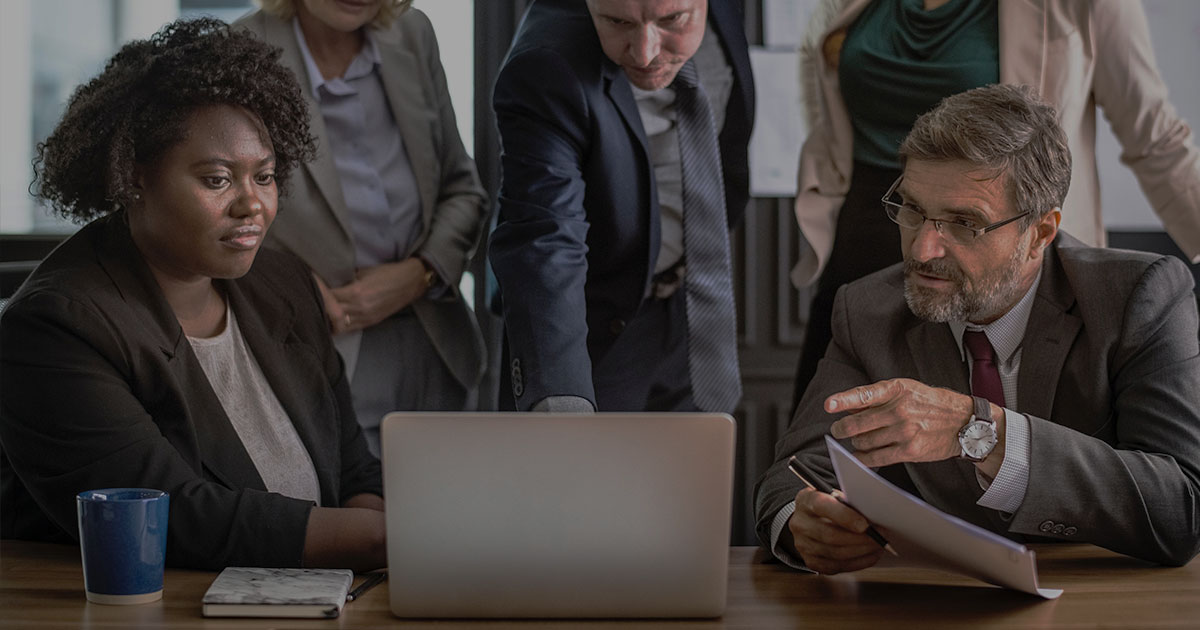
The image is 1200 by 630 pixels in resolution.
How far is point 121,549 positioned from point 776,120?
8.20ft

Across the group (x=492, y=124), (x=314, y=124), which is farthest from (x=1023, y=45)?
(x=314, y=124)

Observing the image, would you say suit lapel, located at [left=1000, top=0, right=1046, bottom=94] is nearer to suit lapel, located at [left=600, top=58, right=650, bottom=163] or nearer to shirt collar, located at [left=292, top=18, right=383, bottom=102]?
suit lapel, located at [left=600, top=58, right=650, bottom=163]

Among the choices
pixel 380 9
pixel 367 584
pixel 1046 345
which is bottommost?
pixel 367 584

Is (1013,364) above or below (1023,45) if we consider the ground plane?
below

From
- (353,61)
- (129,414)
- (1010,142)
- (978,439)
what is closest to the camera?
(978,439)

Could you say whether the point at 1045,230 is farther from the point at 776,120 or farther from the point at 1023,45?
the point at 776,120

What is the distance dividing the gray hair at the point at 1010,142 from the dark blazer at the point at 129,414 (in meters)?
1.09

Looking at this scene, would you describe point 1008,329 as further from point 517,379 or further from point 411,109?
point 411,109

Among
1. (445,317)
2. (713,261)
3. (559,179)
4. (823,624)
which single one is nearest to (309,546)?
(823,624)

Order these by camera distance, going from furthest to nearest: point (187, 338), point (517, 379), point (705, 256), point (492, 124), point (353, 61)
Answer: point (492, 124), point (705, 256), point (353, 61), point (517, 379), point (187, 338)

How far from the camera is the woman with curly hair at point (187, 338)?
1605 millimetres

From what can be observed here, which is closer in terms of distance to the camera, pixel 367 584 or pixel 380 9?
pixel 367 584

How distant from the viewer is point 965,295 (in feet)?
5.87

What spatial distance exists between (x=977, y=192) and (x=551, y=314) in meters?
0.82
